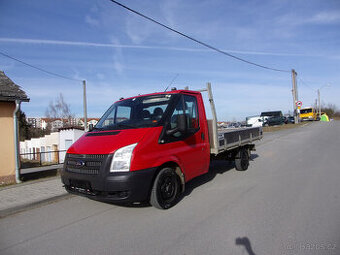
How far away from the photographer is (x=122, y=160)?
143 inches

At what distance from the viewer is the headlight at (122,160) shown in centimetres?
361

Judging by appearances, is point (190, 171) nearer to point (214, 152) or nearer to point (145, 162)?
point (214, 152)

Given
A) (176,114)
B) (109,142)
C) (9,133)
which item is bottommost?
(109,142)

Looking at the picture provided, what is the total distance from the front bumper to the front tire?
0.49 ft

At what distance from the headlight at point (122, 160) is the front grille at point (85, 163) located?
0.18 metres

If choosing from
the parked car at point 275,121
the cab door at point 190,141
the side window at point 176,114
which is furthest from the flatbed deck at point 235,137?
the parked car at point 275,121

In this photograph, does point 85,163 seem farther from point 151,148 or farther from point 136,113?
point 136,113

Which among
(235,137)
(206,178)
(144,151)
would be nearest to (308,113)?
(235,137)

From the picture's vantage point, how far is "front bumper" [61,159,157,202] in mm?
3549

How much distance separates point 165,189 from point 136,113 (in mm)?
1691

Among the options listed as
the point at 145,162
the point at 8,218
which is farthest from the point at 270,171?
the point at 8,218

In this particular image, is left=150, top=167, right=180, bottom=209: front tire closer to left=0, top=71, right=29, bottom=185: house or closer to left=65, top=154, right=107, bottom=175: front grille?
left=65, top=154, right=107, bottom=175: front grille

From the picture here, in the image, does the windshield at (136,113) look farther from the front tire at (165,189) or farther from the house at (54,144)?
the house at (54,144)

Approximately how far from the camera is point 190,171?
4816 mm
